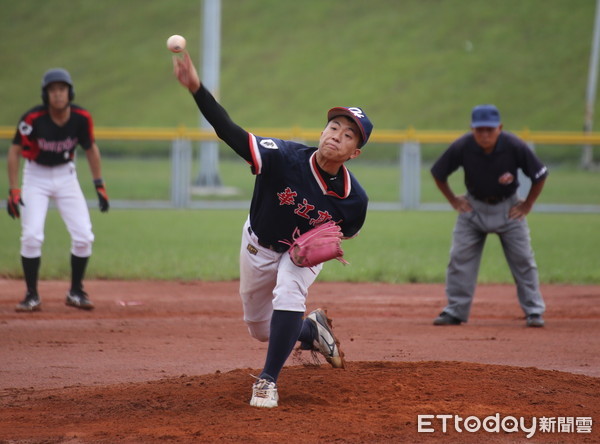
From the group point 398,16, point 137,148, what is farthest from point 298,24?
point 137,148

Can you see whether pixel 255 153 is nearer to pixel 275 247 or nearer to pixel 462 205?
pixel 275 247

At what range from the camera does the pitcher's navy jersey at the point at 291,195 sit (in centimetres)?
488

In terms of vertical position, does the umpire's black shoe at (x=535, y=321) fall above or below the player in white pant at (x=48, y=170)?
below

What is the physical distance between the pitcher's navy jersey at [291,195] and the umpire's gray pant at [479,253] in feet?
9.78

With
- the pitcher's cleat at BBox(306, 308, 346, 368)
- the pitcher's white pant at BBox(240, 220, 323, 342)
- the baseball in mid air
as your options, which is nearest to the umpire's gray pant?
the pitcher's cleat at BBox(306, 308, 346, 368)

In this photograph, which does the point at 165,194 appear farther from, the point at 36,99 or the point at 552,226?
the point at 36,99

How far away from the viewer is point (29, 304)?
8.22 metres

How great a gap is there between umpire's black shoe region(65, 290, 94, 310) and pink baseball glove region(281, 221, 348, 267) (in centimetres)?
405

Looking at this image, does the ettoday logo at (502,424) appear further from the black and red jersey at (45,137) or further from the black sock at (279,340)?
the black and red jersey at (45,137)

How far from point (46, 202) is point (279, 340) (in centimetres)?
415

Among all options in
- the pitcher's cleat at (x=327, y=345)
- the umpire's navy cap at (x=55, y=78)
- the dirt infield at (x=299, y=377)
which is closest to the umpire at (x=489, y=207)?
the dirt infield at (x=299, y=377)

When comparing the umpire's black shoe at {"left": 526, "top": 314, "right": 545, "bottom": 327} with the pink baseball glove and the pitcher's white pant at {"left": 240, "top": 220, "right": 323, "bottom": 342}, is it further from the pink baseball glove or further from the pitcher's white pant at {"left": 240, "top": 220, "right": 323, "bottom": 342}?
the pink baseball glove

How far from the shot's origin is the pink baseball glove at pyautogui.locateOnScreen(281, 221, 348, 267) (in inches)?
187

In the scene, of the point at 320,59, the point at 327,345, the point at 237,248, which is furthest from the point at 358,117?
the point at 320,59
